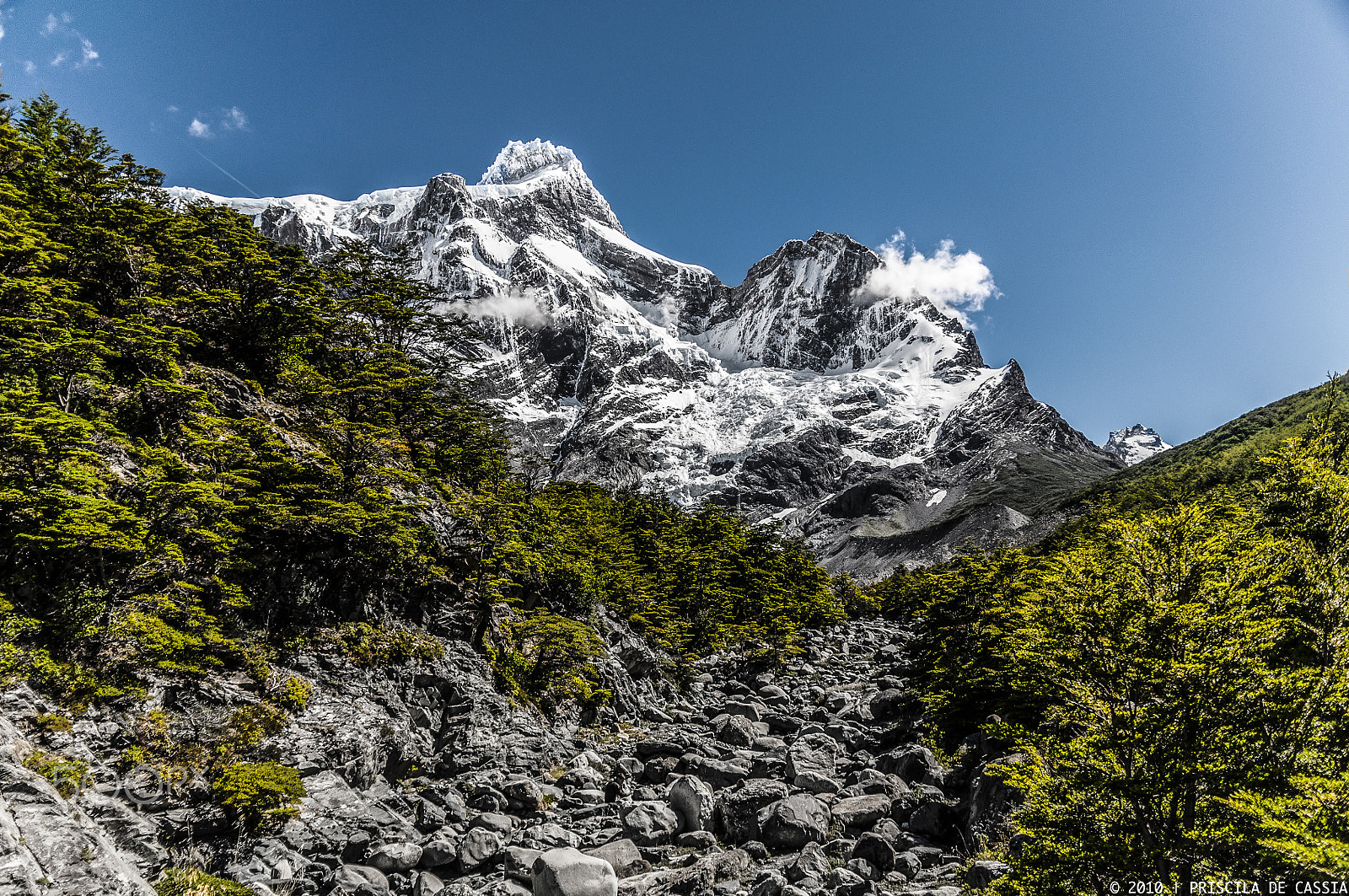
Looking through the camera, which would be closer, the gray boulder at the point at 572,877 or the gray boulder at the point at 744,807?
the gray boulder at the point at 572,877

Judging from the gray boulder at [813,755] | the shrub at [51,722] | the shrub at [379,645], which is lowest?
the gray boulder at [813,755]

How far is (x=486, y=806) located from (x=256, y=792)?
635 cm

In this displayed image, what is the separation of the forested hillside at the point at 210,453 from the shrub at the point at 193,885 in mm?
4458

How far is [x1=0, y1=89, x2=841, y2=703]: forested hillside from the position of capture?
13.1m

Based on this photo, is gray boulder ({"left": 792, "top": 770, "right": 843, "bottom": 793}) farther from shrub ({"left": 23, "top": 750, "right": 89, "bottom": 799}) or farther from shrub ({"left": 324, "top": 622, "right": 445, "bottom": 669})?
shrub ({"left": 23, "top": 750, "right": 89, "bottom": 799})

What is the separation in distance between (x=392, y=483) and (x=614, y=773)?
15.2m

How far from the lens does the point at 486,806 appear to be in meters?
17.0

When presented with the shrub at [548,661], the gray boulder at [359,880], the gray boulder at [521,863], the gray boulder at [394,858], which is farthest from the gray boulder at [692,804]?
the shrub at [548,661]

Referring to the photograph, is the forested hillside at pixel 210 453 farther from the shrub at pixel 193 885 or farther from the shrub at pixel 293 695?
the shrub at pixel 193 885

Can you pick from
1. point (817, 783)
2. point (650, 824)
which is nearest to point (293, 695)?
point (650, 824)

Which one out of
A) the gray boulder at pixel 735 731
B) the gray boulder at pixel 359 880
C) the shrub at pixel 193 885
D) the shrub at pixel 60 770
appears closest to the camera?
the shrub at pixel 193 885

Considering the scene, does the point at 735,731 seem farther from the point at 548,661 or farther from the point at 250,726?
the point at 250,726

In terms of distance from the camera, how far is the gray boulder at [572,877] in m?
12.0

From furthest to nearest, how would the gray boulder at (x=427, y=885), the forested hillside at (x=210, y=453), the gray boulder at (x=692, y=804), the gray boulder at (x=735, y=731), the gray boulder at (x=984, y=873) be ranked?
1. the gray boulder at (x=735, y=731)
2. the gray boulder at (x=692, y=804)
3. the forested hillside at (x=210, y=453)
4. the gray boulder at (x=427, y=885)
5. the gray boulder at (x=984, y=873)
